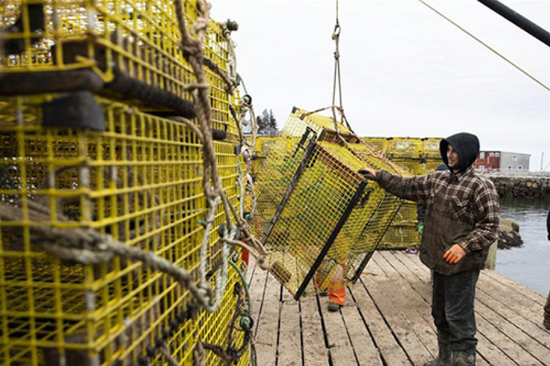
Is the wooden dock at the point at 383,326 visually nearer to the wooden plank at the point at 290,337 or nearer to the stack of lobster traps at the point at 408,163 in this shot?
the wooden plank at the point at 290,337

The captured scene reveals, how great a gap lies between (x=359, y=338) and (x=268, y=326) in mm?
793

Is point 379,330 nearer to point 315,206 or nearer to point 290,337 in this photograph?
point 290,337

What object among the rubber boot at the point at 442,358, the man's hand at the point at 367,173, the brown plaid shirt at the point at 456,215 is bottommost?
the rubber boot at the point at 442,358

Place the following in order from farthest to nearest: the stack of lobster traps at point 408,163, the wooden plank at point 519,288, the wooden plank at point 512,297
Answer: the stack of lobster traps at point 408,163 → the wooden plank at point 519,288 → the wooden plank at point 512,297

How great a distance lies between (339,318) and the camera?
3.59m

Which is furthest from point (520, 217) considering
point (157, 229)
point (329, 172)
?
point (157, 229)

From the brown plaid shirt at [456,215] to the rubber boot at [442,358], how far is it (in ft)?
2.00

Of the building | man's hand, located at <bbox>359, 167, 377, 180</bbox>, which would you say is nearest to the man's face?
man's hand, located at <bbox>359, 167, 377, 180</bbox>

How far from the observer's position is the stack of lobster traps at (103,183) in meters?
0.73

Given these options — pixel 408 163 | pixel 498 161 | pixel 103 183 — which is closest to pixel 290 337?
pixel 103 183

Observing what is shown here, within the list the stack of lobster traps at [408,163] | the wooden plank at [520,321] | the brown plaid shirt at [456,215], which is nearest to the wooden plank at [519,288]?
the wooden plank at [520,321]

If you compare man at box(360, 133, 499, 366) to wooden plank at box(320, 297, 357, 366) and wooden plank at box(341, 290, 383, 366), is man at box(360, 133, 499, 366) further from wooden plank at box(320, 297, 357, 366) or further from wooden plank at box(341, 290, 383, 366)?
wooden plank at box(320, 297, 357, 366)

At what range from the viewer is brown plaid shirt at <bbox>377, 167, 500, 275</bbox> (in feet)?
8.32

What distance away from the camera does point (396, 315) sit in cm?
369
